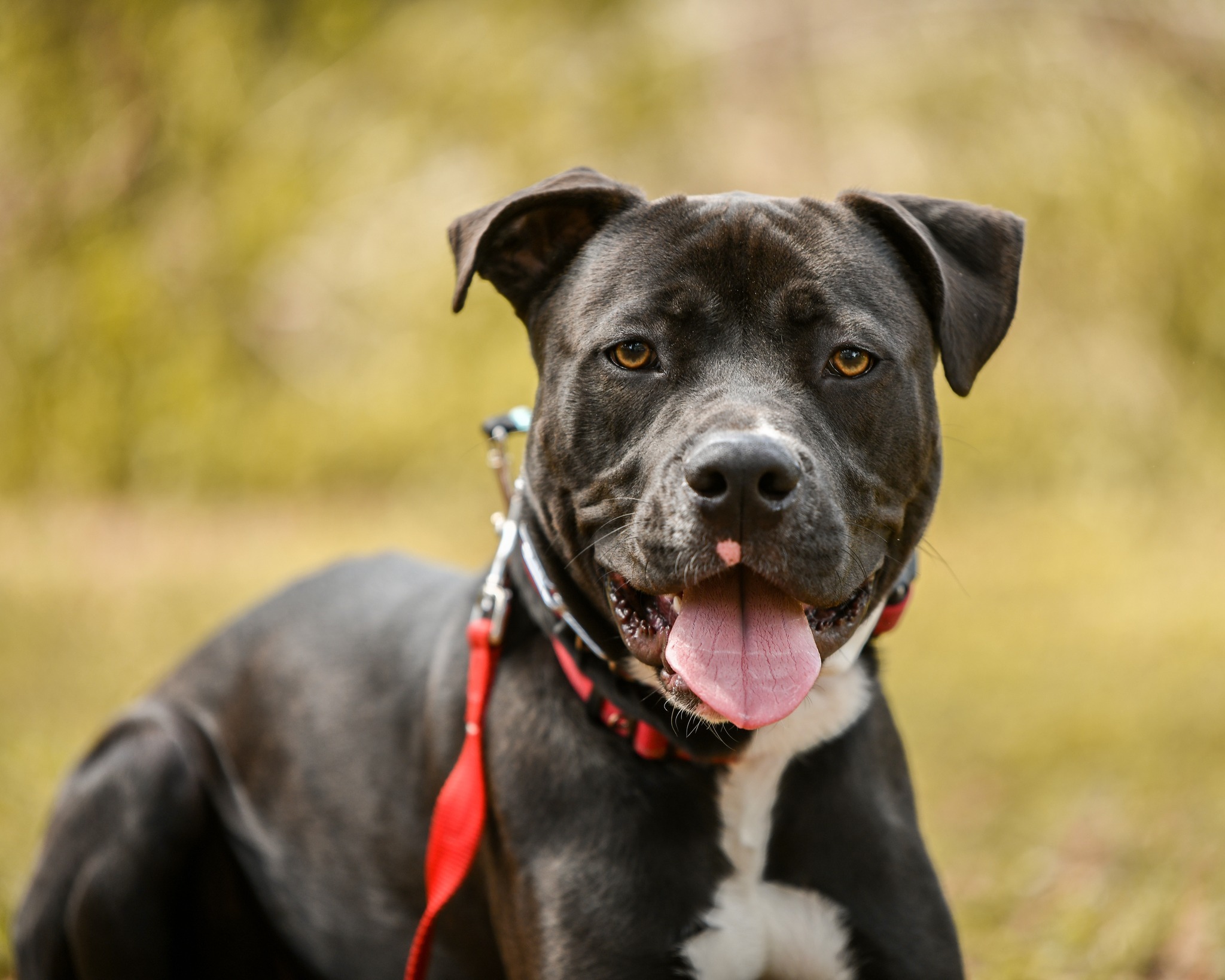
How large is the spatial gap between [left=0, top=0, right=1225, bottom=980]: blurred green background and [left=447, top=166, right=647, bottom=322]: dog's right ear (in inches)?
206

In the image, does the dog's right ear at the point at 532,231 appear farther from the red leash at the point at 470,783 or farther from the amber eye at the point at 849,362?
the red leash at the point at 470,783

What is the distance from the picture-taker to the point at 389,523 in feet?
32.3

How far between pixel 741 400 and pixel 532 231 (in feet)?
2.53

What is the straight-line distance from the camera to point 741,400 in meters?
2.50

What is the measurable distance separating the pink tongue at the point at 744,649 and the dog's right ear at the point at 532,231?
0.85 m

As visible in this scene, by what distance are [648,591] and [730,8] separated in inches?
413

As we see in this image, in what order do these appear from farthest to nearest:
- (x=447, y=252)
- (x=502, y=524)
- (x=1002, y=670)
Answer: (x=447, y=252) < (x=1002, y=670) < (x=502, y=524)

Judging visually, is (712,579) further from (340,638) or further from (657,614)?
(340,638)

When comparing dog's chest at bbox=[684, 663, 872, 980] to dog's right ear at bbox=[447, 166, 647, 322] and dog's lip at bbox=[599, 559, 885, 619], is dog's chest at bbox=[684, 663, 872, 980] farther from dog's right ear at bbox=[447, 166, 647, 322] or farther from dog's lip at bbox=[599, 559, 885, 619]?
dog's right ear at bbox=[447, 166, 647, 322]

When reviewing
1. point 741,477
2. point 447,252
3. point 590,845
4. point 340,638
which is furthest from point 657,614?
point 447,252

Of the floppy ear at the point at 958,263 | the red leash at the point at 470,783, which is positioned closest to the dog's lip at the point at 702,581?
the red leash at the point at 470,783

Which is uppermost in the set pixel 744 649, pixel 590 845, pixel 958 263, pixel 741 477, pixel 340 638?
pixel 958 263

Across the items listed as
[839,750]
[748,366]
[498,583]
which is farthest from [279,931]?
[748,366]

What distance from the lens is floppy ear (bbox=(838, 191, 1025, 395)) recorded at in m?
2.77
